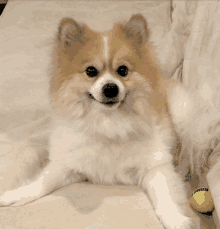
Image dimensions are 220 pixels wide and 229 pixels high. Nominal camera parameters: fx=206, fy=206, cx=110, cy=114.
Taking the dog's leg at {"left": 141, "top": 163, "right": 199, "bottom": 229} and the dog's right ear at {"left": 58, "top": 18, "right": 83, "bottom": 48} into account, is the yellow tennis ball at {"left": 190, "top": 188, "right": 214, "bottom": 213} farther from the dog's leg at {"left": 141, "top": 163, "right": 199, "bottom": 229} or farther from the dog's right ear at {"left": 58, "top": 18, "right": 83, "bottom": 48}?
the dog's right ear at {"left": 58, "top": 18, "right": 83, "bottom": 48}

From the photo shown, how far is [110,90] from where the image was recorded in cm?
109

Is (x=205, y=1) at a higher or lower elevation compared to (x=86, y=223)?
higher

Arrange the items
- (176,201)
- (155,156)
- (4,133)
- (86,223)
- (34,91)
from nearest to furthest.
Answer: (86,223) < (176,201) < (155,156) < (4,133) < (34,91)

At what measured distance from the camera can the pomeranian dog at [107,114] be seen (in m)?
1.12

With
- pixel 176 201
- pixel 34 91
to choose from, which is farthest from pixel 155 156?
pixel 34 91

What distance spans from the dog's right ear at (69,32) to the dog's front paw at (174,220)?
3.31 feet

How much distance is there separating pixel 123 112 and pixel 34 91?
26.4 inches

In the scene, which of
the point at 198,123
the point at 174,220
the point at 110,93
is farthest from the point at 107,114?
the point at 174,220

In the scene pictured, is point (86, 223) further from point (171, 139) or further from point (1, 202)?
point (171, 139)

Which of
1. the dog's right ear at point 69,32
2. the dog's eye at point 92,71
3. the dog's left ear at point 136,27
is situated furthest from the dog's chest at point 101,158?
the dog's left ear at point 136,27

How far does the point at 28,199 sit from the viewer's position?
1.03m

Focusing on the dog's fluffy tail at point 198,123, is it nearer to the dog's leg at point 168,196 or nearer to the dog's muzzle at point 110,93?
the dog's leg at point 168,196

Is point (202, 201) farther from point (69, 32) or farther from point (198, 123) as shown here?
point (69, 32)

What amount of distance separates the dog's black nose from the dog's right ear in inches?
13.9
